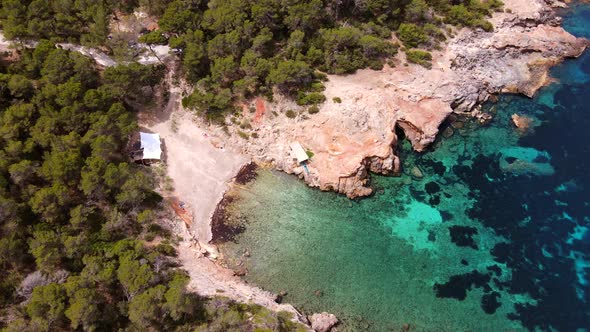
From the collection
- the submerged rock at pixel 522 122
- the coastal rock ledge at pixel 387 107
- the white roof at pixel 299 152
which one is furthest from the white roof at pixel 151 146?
the submerged rock at pixel 522 122

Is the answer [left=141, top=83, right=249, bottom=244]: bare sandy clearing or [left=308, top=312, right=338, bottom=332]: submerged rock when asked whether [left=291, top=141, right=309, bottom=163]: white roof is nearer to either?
[left=141, top=83, right=249, bottom=244]: bare sandy clearing

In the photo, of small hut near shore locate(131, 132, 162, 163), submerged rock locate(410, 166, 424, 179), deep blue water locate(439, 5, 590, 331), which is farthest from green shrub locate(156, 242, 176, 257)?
submerged rock locate(410, 166, 424, 179)

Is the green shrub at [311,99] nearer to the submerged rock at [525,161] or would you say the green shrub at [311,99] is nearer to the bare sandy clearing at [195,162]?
the bare sandy clearing at [195,162]

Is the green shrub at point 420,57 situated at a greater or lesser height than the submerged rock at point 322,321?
greater

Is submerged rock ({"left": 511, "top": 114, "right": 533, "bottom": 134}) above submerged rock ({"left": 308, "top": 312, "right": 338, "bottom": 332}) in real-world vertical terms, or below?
above

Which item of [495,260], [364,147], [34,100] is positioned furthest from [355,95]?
[34,100]
